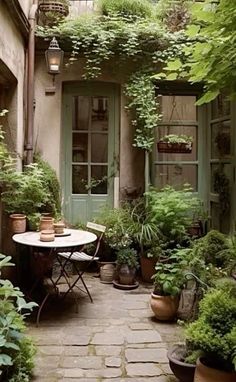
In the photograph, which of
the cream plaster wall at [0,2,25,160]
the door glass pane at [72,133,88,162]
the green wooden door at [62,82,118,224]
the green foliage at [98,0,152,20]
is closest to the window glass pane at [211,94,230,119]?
the green wooden door at [62,82,118,224]

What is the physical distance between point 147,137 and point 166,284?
2.25 metres

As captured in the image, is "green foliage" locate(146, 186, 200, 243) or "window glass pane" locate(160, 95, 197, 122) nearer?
"green foliage" locate(146, 186, 200, 243)

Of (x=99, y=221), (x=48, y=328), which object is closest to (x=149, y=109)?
(x=99, y=221)

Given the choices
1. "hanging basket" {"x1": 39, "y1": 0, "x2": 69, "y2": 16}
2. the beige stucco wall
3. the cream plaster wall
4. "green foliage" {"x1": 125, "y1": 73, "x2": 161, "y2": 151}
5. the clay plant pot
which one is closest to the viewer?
the clay plant pot

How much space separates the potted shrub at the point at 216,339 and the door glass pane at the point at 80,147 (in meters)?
3.72

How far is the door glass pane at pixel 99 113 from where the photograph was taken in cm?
623

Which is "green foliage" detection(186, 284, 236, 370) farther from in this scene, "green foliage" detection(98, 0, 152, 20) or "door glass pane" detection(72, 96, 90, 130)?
"green foliage" detection(98, 0, 152, 20)

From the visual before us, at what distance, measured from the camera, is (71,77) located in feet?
19.7

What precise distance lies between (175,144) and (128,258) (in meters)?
1.60

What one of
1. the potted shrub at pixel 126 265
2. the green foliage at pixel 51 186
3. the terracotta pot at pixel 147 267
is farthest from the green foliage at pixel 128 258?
the green foliage at pixel 51 186

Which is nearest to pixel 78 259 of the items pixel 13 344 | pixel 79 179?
pixel 79 179

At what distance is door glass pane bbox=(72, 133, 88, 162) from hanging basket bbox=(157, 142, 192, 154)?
983 millimetres

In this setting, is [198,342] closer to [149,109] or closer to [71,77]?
[149,109]

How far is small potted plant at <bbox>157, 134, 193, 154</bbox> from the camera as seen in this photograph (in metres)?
5.87
